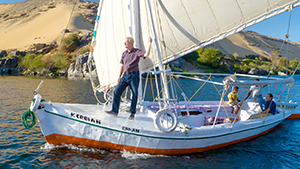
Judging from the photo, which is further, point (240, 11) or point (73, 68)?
point (73, 68)

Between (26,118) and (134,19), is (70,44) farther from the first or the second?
(26,118)

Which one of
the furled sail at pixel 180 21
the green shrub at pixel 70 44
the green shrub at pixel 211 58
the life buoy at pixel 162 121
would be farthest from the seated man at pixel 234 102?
the green shrub at pixel 70 44

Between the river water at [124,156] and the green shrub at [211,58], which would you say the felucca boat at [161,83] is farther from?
the green shrub at [211,58]

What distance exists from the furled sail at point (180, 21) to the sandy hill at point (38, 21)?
8192cm

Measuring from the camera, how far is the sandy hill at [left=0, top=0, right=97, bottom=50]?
88188 mm

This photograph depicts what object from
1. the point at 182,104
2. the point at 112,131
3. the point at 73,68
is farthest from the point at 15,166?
the point at 73,68

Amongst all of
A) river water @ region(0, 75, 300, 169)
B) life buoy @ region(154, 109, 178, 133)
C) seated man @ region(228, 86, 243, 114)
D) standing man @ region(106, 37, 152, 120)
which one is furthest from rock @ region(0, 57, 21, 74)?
life buoy @ region(154, 109, 178, 133)

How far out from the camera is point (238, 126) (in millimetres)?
8375

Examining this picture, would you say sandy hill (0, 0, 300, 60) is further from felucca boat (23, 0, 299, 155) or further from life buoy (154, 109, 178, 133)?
life buoy (154, 109, 178, 133)

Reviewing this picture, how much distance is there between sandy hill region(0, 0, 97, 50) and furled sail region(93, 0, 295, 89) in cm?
8192

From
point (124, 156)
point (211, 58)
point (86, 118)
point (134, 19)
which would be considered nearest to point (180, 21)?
point (134, 19)

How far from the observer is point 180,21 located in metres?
8.35

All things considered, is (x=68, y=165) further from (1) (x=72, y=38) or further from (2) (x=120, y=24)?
(1) (x=72, y=38)

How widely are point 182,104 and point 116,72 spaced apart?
4.58m
